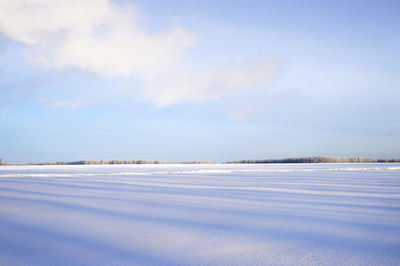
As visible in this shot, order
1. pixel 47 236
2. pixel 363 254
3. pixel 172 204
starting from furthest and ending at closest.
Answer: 1. pixel 172 204
2. pixel 47 236
3. pixel 363 254

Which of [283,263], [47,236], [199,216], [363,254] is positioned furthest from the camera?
[199,216]

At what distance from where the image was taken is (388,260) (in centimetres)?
182

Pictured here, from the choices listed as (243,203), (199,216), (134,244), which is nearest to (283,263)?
(134,244)

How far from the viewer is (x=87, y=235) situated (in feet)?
8.21

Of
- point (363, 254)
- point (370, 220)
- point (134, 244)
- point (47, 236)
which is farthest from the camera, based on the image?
point (370, 220)

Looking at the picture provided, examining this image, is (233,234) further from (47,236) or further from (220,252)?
(47,236)

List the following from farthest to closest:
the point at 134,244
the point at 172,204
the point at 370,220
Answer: the point at 172,204 → the point at 370,220 → the point at 134,244

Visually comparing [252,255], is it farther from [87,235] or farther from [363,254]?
[87,235]

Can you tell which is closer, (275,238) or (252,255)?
(252,255)

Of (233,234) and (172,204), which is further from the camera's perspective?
(172,204)

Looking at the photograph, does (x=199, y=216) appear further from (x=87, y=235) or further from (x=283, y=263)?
(x=283, y=263)

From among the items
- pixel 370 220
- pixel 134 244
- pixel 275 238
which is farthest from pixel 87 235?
pixel 370 220

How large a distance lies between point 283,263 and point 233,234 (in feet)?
2.47

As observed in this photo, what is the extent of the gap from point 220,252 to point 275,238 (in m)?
0.59
